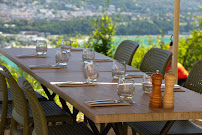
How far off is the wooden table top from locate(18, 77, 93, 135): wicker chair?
0.23 m

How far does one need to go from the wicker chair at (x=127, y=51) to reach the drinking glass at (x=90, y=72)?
1.79 meters

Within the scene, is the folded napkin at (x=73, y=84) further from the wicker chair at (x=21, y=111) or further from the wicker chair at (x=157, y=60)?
the wicker chair at (x=157, y=60)

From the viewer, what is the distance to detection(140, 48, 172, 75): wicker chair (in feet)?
13.9

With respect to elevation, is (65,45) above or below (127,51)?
above

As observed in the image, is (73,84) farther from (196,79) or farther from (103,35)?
(103,35)

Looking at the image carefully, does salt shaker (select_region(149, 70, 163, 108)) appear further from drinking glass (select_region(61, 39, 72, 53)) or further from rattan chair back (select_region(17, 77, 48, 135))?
drinking glass (select_region(61, 39, 72, 53))

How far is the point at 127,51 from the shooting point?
5230 mm

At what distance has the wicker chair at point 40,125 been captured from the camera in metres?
2.62

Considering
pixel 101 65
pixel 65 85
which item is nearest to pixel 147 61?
pixel 101 65

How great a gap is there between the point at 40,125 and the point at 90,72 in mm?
690

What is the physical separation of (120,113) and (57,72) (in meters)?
1.43

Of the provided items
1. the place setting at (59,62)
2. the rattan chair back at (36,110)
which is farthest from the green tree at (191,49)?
the rattan chair back at (36,110)

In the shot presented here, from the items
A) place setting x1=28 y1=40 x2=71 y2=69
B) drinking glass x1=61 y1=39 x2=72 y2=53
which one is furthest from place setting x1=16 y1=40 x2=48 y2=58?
place setting x1=28 y1=40 x2=71 y2=69

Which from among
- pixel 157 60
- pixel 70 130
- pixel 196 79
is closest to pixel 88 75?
pixel 70 130
